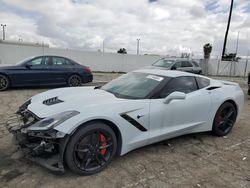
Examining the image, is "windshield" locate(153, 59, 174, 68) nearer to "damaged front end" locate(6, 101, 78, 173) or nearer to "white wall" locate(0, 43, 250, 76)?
"white wall" locate(0, 43, 250, 76)

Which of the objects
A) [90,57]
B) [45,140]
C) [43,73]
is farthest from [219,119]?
[90,57]

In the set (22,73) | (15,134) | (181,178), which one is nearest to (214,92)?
(181,178)

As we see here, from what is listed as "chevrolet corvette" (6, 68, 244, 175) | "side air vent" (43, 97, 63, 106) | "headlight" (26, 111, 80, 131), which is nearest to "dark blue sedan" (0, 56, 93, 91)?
"chevrolet corvette" (6, 68, 244, 175)

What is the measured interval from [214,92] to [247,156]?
4.06ft

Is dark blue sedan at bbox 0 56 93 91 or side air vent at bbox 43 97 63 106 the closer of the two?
side air vent at bbox 43 97 63 106

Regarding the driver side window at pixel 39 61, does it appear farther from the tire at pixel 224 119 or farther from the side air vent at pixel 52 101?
the tire at pixel 224 119

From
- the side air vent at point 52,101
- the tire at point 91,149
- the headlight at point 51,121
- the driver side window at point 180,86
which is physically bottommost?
the tire at point 91,149

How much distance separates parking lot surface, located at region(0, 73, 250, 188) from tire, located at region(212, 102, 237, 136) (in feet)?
0.82

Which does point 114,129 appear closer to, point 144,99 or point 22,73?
point 144,99

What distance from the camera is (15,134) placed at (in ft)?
9.71

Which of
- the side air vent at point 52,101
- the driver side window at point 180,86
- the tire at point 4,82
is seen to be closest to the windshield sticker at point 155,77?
the driver side window at point 180,86

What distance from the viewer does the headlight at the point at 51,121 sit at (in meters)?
2.63

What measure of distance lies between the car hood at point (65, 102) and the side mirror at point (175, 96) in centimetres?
76

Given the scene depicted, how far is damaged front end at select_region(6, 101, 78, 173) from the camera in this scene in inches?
102
